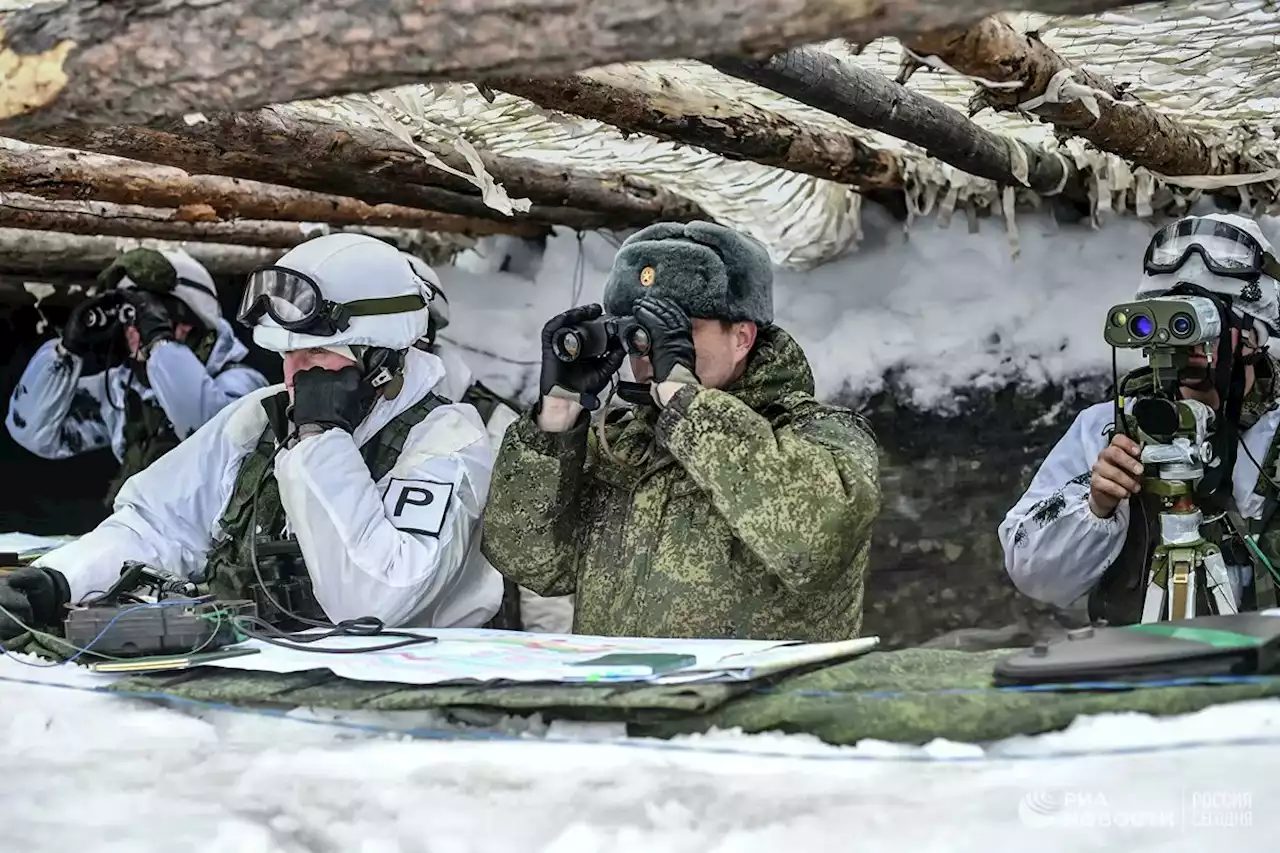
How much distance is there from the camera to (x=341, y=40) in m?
1.06

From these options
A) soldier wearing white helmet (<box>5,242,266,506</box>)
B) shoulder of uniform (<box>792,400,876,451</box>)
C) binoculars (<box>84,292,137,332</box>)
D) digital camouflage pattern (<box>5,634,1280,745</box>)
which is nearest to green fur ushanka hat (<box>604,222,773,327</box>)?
shoulder of uniform (<box>792,400,876,451</box>)

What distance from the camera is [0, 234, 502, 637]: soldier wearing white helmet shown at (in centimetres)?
188

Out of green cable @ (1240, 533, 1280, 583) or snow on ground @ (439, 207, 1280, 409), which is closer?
green cable @ (1240, 533, 1280, 583)

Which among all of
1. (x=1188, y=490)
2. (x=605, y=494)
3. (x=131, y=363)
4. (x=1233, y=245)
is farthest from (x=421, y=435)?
(x=131, y=363)

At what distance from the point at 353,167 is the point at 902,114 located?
3.60 ft

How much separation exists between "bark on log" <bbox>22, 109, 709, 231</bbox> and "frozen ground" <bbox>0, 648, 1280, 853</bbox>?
0.73m

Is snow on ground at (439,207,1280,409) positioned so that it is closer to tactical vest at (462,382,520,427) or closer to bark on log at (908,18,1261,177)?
bark on log at (908,18,1261,177)

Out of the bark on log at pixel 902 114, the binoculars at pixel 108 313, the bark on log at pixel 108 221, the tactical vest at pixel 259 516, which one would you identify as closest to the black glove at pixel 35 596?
the tactical vest at pixel 259 516

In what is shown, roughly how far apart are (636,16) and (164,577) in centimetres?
123

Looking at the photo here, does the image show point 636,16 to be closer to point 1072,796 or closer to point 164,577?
point 1072,796

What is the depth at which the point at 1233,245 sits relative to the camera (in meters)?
2.01

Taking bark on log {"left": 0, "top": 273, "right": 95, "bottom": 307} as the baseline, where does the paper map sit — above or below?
below

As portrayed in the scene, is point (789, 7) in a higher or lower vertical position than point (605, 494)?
higher

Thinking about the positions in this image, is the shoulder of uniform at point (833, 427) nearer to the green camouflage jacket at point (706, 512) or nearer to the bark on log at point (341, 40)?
the green camouflage jacket at point (706, 512)
